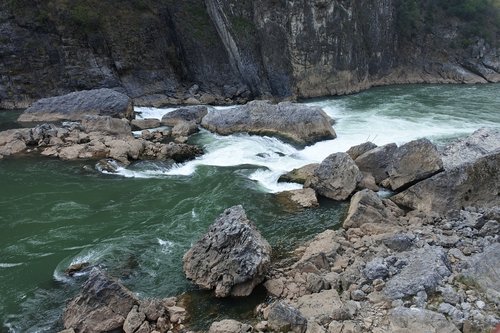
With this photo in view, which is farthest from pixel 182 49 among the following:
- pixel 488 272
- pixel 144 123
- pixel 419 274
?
pixel 488 272

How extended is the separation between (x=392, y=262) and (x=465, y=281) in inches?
59.3

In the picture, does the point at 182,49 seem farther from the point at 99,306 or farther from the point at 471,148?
the point at 99,306

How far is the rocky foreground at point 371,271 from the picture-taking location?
8133 mm

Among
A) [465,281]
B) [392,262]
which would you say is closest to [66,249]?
[392,262]

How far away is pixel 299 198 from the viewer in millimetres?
14352

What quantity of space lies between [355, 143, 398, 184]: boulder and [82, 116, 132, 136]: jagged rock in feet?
36.9

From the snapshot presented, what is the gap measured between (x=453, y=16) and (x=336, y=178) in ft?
128

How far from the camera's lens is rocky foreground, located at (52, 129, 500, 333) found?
8.13m

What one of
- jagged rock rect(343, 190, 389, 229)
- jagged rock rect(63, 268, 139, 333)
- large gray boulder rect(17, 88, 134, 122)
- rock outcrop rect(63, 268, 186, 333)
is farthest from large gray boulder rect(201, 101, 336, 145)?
jagged rock rect(63, 268, 139, 333)

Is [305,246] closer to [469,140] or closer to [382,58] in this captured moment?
[469,140]

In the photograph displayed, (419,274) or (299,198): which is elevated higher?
(419,274)

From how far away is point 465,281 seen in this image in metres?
8.64

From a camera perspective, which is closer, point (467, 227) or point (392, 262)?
point (392, 262)

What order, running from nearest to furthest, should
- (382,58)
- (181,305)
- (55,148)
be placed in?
(181,305), (55,148), (382,58)
